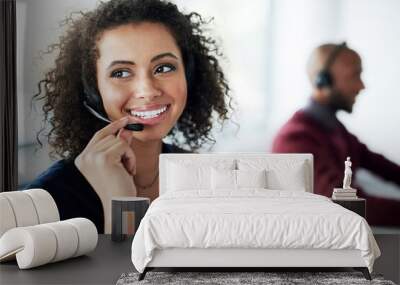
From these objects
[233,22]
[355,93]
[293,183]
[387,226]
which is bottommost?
[387,226]

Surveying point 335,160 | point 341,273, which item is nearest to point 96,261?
point 341,273

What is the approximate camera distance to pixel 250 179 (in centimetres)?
703

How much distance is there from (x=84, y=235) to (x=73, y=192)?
77.8 inches

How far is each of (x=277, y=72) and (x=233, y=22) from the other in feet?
2.43

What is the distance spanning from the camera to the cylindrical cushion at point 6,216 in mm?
5832

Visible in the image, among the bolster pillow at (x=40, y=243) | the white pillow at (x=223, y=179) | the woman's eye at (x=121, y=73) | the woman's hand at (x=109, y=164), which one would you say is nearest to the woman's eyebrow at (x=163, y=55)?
the woman's eye at (x=121, y=73)

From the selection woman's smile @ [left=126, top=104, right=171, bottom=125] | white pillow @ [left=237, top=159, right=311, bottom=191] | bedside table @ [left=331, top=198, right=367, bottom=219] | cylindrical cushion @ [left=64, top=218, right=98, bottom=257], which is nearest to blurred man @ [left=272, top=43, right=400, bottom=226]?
white pillow @ [left=237, top=159, right=311, bottom=191]

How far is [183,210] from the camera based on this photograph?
17.8ft

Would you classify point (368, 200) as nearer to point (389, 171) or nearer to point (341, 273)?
point (389, 171)

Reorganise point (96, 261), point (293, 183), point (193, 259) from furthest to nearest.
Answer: point (293, 183) → point (96, 261) → point (193, 259)

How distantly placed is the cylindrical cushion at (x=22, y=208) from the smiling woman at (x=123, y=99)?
6.05 ft

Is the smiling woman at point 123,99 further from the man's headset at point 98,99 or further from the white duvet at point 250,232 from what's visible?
the white duvet at point 250,232

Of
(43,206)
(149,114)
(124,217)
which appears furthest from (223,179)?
(43,206)

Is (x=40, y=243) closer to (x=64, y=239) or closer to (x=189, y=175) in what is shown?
(x=64, y=239)
